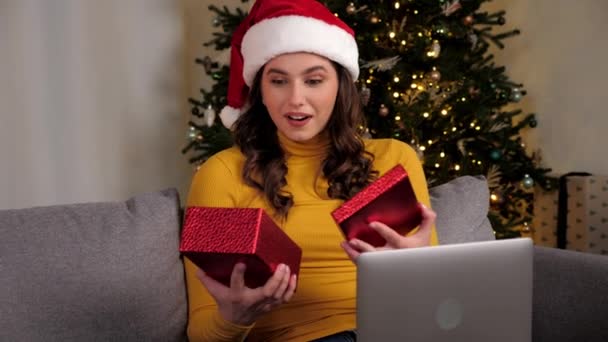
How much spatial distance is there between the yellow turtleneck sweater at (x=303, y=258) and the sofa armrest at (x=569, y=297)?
0.98ft

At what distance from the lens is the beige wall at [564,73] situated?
333cm

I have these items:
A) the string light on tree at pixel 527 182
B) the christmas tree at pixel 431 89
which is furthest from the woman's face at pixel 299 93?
the string light on tree at pixel 527 182

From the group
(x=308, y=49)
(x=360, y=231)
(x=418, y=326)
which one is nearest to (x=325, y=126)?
(x=308, y=49)

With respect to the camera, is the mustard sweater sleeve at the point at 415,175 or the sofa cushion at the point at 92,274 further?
the mustard sweater sleeve at the point at 415,175

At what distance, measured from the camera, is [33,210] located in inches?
62.7

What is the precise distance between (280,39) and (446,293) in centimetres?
84

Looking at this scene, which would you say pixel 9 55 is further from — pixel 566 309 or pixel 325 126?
pixel 566 309

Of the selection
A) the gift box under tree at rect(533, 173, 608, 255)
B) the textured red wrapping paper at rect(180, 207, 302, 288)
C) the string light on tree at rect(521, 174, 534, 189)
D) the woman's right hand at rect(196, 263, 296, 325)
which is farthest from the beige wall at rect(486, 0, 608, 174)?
the textured red wrapping paper at rect(180, 207, 302, 288)

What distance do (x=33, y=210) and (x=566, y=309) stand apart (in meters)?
1.18

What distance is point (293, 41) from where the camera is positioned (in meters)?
1.73

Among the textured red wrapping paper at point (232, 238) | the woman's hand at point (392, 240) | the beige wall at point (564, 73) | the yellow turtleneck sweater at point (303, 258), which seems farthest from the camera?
the beige wall at point (564, 73)

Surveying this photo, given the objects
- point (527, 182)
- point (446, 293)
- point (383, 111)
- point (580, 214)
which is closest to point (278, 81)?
point (446, 293)

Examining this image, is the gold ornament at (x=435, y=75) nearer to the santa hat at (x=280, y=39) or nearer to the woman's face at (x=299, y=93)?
the santa hat at (x=280, y=39)

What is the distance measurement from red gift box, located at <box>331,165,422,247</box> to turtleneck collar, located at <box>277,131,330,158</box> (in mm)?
504
